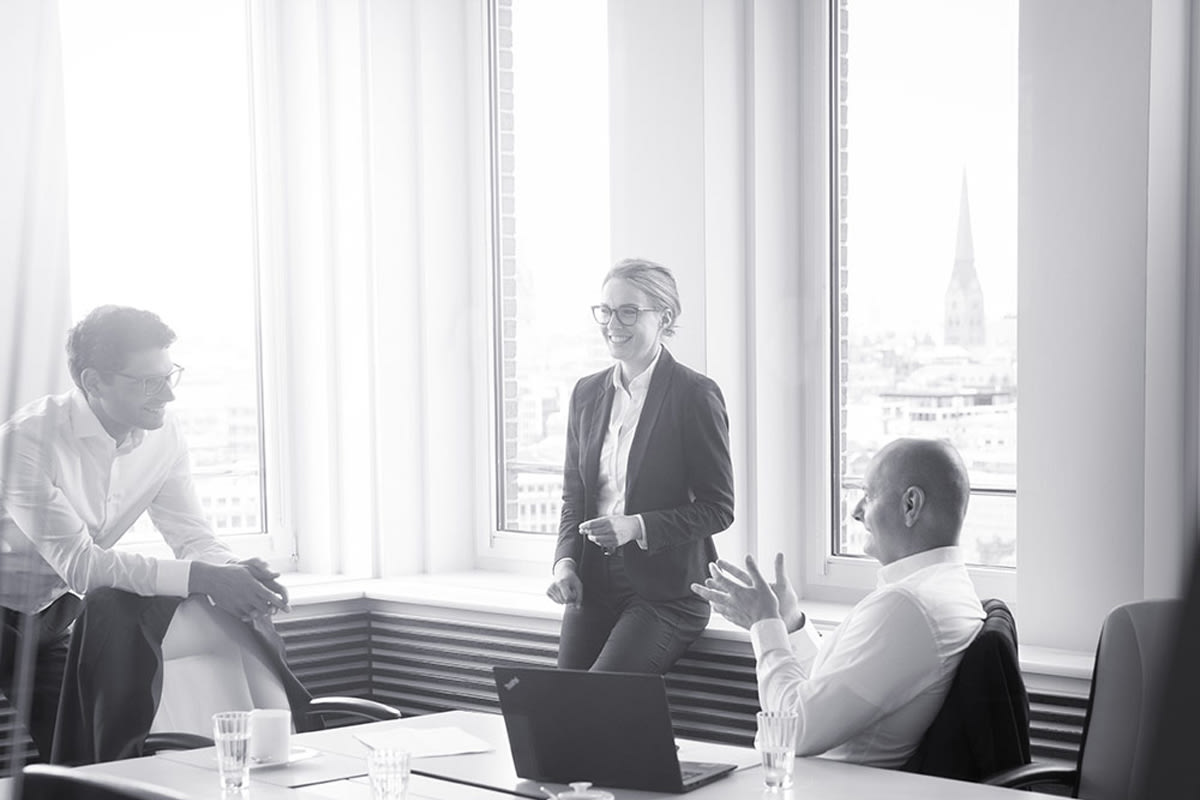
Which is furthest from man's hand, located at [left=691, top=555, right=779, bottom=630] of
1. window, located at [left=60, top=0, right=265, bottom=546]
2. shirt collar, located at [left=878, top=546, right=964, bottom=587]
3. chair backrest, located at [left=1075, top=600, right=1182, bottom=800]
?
window, located at [left=60, top=0, right=265, bottom=546]

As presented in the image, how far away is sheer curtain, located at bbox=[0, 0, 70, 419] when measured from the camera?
0.60 metres

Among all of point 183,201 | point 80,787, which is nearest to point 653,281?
point 183,201

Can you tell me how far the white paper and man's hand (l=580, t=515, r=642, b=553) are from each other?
97cm

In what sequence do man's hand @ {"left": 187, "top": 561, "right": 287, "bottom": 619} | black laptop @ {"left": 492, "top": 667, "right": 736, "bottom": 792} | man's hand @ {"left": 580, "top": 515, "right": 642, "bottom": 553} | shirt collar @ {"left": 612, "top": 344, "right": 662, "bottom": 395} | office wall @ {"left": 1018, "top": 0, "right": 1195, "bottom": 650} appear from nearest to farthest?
black laptop @ {"left": 492, "top": 667, "right": 736, "bottom": 792} < office wall @ {"left": 1018, "top": 0, "right": 1195, "bottom": 650} < man's hand @ {"left": 187, "top": 561, "right": 287, "bottom": 619} < man's hand @ {"left": 580, "top": 515, "right": 642, "bottom": 553} < shirt collar @ {"left": 612, "top": 344, "right": 662, "bottom": 395}

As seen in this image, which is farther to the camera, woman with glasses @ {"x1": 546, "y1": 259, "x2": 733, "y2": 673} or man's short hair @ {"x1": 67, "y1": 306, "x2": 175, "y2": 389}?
woman with glasses @ {"x1": 546, "y1": 259, "x2": 733, "y2": 673}

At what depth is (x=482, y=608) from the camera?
4391mm

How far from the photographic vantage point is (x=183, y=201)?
4.83m

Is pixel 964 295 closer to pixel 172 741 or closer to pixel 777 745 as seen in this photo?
pixel 777 745

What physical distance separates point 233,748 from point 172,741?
93 centimetres

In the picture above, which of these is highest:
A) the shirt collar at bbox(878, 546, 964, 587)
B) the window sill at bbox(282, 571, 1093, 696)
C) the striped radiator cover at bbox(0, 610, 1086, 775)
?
the shirt collar at bbox(878, 546, 964, 587)

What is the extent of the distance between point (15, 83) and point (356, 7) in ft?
14.7

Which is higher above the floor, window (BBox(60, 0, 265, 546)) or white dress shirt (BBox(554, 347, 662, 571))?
window (BBox(60, 0, 265, 546))

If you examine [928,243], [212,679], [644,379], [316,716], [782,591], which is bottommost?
[316,716]

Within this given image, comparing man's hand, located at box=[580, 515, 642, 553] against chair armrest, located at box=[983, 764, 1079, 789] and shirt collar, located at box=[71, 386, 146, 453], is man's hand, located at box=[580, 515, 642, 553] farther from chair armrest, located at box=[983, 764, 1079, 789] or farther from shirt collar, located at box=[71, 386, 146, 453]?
chair armrest, located at box=[983, 764, 1079, 789]
